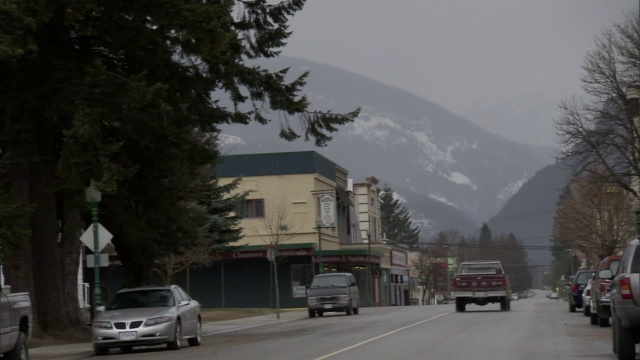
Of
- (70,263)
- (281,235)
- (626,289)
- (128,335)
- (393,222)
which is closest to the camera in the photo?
(626,289)

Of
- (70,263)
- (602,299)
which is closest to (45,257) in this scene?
(70,263)

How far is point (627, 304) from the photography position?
17.4m

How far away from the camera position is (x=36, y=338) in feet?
98.5

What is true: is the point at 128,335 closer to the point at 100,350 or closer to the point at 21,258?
the point at 100,350

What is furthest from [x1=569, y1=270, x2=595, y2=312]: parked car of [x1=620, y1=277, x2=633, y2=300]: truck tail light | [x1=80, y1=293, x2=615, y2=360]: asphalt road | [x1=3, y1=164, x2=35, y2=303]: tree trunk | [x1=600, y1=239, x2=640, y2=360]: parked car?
[x1=620, y1=277, x2=633, y2=300]: truck tail light

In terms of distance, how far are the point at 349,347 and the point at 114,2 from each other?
1087cm

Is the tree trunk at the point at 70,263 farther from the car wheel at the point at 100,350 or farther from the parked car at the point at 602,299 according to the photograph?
the parked car at the point at 602,299

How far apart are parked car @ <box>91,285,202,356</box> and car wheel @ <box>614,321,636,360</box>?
1126 cm

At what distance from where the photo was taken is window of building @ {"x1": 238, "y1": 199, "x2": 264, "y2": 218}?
77.9 metres

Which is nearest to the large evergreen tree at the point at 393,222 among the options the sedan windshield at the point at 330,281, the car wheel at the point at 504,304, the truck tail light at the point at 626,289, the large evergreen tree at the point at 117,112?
the sedan windshield at the point at 330,281

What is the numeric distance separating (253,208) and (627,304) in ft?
202

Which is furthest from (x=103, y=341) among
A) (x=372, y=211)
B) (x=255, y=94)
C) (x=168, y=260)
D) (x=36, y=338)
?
(x=372, y=211)

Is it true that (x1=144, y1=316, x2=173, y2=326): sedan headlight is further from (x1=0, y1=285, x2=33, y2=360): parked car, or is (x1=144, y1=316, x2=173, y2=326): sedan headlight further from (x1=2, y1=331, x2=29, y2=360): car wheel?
(x1=2, y1=331, x2=29, y2=360): car wheel

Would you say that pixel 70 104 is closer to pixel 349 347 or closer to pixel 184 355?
pixel 184 355
